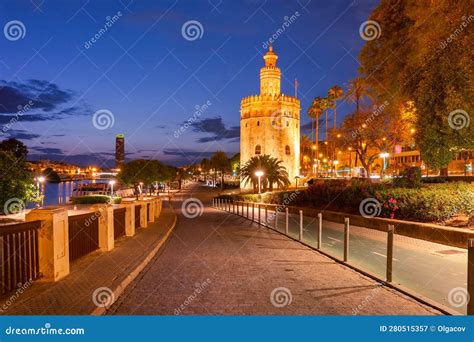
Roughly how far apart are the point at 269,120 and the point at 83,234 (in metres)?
66.4

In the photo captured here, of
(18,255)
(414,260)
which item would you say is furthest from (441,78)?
(18,255)

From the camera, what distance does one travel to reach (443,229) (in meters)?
13.6

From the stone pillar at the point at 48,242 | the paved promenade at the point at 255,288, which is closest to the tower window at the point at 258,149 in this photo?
the paved promenade at the point at 255,288

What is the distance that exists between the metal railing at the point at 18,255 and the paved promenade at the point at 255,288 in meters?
1.76

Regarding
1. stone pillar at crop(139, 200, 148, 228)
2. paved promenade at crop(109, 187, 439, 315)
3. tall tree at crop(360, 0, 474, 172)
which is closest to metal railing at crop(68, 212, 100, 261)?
paved promenade at crop(109, 187, 439, 315)

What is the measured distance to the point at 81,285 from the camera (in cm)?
777

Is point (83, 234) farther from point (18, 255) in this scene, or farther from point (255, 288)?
point (255, 288)

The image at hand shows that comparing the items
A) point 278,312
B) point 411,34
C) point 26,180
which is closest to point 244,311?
point 278,312

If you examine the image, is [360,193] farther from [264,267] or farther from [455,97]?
[264,267]

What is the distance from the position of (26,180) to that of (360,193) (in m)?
15.8

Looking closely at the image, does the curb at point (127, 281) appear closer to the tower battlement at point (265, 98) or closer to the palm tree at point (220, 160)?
the tower battlement at point (265, 98)

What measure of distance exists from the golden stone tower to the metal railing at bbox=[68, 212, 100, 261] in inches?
2507

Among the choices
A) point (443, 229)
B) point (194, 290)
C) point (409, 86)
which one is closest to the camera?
point (194, 290)

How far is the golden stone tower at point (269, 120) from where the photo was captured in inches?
2982
